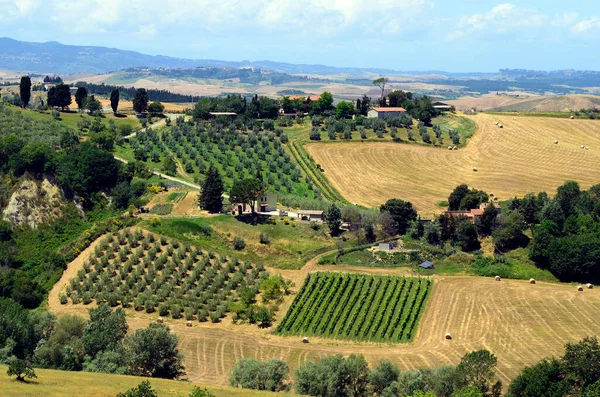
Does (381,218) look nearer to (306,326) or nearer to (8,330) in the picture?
(306,326)

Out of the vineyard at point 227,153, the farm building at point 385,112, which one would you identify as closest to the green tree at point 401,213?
the vineyard at point 227,153

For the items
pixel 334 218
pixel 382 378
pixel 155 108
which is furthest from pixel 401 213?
pixel 155 108

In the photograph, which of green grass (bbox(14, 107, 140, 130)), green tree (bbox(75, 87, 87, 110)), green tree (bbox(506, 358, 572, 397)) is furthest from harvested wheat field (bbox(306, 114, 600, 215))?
green tree (bbox(75, 87, 87, 110))

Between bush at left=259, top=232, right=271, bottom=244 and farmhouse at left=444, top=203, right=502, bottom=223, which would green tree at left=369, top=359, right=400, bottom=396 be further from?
farmhouse at left=444, top=203, right=502, bottom=223

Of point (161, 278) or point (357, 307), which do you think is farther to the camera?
point (161, 278)

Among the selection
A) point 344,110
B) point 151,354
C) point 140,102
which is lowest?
point 151,354

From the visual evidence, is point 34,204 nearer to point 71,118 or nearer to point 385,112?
point 71,118
